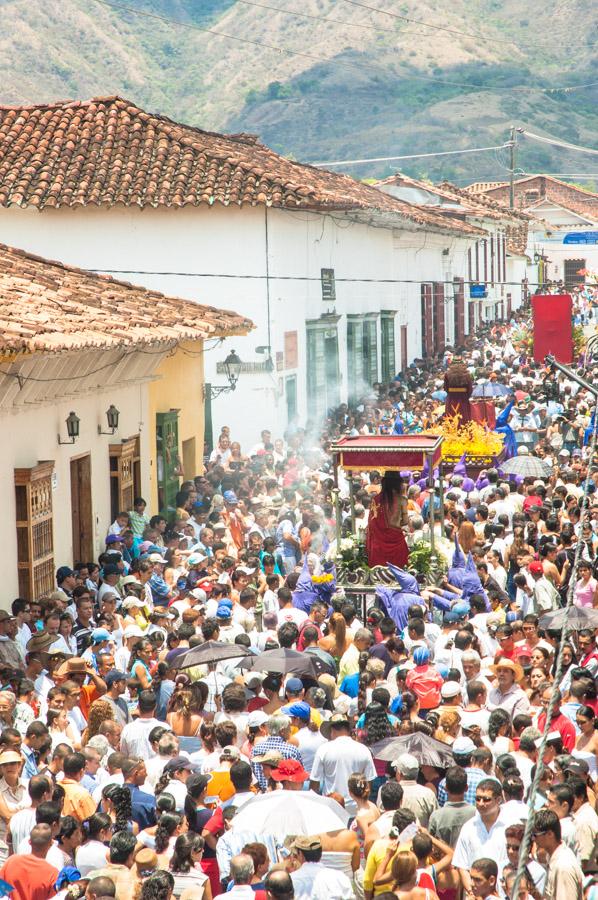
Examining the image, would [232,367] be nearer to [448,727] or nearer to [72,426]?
[72,426]

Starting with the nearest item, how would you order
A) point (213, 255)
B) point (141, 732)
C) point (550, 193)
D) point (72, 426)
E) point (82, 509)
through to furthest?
point (141, 732) < point (72, 426) < point (82, 509) < point (213, 255) < point (550, 193)

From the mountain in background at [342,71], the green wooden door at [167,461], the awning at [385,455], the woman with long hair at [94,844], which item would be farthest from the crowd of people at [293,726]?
the mountain in background at [342,71]

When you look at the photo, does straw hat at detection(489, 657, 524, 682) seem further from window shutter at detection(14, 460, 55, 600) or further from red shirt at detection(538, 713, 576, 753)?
window shutter at detection(14, 460, 55, 600)

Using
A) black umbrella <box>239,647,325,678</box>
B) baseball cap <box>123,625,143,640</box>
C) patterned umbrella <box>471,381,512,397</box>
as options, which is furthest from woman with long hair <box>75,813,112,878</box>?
patterned umbrella <box>471,381,512,397</box>

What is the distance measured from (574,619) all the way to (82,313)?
6481 millimetres

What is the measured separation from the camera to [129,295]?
62.4ft

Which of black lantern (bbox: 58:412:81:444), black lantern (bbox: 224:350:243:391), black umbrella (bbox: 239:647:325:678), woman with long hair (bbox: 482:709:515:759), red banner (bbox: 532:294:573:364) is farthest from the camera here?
red banner (bbox: 532:294:573:364)

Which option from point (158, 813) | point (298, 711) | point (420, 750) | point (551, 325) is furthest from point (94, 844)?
point (551, 325)

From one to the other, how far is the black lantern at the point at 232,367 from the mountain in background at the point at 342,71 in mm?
94549

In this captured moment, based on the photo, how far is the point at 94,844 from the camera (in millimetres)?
7543

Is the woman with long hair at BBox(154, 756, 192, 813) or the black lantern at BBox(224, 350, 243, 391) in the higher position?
the black lantern at BBox(224, 350, 243, 391)

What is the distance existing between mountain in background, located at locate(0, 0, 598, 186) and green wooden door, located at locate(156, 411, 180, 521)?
98.0 meters

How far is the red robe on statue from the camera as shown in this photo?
53.4 feet

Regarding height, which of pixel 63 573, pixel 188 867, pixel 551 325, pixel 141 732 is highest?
pixel 551 325
